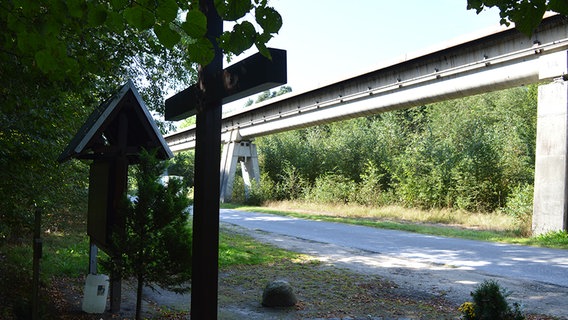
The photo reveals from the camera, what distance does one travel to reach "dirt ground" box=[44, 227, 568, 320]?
676 centimetres

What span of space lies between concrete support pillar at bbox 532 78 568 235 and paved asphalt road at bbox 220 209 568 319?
1.98m

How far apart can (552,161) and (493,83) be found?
311 centimetres

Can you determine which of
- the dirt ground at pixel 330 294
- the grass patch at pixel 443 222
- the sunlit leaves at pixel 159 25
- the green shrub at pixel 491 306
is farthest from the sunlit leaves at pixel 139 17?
the grass patch at pixel 443 222

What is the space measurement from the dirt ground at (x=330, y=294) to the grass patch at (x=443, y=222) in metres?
5.30

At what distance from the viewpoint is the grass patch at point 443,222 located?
14453 mm

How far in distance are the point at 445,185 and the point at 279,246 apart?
13.1 meters

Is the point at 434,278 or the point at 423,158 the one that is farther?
the point at 423,158

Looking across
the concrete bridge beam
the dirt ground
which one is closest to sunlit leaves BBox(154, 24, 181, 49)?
the dirt ground

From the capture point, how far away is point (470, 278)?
30.9ft

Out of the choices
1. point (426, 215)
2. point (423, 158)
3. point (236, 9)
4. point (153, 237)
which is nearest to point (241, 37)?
point (236, 9)

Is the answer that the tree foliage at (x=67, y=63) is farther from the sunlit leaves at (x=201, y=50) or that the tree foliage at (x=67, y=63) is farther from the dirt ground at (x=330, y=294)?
the dirt ground at (x=330, y=294)

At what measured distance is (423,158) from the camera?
2550 cm

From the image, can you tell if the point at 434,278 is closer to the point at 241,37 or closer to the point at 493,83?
the point at 241,37

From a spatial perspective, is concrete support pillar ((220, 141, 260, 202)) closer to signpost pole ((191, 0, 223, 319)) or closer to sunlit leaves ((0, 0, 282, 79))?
signpost pole ((191, 0, 223, 319))
